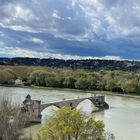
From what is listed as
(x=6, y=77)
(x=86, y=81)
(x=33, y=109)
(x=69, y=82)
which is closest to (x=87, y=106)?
(x=33, y=109)

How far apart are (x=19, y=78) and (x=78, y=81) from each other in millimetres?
27940

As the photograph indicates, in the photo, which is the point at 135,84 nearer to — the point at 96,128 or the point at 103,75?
the point at 103,75

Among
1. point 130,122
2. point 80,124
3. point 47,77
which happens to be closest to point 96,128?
point 80,124

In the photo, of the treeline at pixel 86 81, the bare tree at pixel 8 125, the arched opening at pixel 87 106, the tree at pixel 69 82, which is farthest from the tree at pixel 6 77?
the bare tree at pixel 8 125

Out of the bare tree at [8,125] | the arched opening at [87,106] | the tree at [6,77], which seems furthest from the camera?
the tree at [6,77]

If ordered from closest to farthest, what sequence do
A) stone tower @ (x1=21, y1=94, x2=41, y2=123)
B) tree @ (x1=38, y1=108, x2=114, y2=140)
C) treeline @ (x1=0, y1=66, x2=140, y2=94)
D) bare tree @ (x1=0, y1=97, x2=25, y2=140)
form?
bare tree @ (x1=0, y1=97, x2=25, y2=140) < tree @ (x1=38, y1=108, x2=114, y2=140) < stone tower @ (x1=21, y1=94, x2=41, y2=123) < treeline @ (x1=0, y1=66, x2=140, y2=94)

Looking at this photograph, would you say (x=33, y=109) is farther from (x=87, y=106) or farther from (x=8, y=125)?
(x=87, y=106)

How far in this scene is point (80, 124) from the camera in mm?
34188

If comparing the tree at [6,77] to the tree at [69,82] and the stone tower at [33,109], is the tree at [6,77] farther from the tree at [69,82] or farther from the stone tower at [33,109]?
the stone tower at [33,109]

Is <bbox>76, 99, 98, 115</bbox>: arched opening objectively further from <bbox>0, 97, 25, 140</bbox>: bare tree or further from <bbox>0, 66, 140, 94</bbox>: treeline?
<bbox>0, 97, 25, 140</bbox>: bare tree

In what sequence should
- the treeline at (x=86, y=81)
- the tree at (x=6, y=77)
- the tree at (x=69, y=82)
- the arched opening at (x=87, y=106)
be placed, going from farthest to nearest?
the tree at (x=6, y=77) → the tree at (x=69, y=82) → the treeline at (x=86, y=81) → the arched opening at (x=87, y=106)

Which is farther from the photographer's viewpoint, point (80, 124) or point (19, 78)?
point (19, 78)

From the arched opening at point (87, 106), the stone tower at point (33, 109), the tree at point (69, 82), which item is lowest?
the arched opening at point (87, 106)

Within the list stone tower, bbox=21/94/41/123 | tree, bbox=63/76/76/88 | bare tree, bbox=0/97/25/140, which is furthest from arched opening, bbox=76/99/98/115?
bare tree, bbox=0/97/25/140
